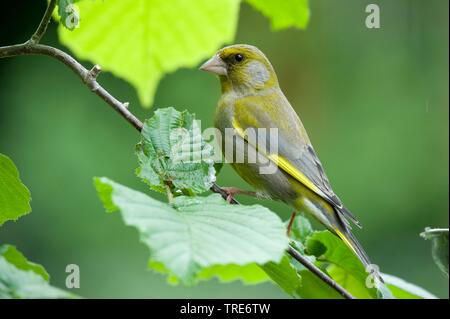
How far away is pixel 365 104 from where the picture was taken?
6094 millimetres

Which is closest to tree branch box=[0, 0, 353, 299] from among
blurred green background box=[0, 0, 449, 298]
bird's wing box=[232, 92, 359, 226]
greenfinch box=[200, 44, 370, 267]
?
greenfinch box=[200, 44, 370, 267]

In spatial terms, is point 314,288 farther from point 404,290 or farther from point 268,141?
point 268,141

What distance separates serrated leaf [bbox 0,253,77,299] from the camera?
710mm

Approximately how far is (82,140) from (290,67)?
196 cm

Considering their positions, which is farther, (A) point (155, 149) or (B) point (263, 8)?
(B) point (263, 8)

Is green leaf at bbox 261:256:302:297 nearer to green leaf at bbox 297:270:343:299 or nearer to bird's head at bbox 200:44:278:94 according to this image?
green leaf at bbox 297:270:343:299

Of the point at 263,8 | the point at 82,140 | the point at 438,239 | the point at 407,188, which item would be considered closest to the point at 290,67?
the point at 407,188

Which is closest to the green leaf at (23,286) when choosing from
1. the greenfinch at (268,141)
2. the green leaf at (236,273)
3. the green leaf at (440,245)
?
the green leaf at (440,245)

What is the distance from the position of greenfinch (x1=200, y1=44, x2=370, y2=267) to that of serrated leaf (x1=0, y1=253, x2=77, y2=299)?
1217 millimetres

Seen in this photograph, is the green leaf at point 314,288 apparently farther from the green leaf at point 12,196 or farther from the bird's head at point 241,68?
the bird's head at point 241,68

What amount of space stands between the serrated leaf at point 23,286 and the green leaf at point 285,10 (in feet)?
2.97

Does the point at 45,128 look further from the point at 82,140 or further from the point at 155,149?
the point at 155,149

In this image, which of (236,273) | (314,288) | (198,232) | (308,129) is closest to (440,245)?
(314,288)
